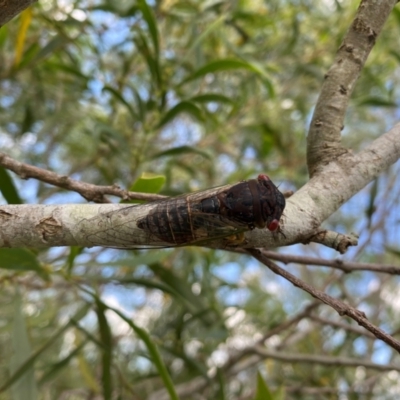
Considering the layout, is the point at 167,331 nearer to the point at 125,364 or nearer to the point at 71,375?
the point at 125,364

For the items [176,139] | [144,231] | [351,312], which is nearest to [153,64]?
[144,231]

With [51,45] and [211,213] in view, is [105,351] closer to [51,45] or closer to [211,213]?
[211,213]

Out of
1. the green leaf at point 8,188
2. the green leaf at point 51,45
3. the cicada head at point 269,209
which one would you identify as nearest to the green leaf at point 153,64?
the green leaf at point 51,45

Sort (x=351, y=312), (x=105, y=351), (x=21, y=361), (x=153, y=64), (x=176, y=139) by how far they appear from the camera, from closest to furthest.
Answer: (x=351, y=312)
(x=21, y=361)
(x=105, y=351)
(x=153, y=64)
(x=176, y=139)

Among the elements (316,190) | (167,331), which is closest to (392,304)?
(167,331)

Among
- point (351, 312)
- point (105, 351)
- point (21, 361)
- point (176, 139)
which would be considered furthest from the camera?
point (176, 139)

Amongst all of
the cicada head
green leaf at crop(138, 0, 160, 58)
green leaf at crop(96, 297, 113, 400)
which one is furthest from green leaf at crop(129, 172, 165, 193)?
green leaf at crop(138, 0, 160, 58)

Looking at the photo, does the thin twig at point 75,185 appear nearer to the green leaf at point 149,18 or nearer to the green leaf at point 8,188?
the green leaf at point 8,188
